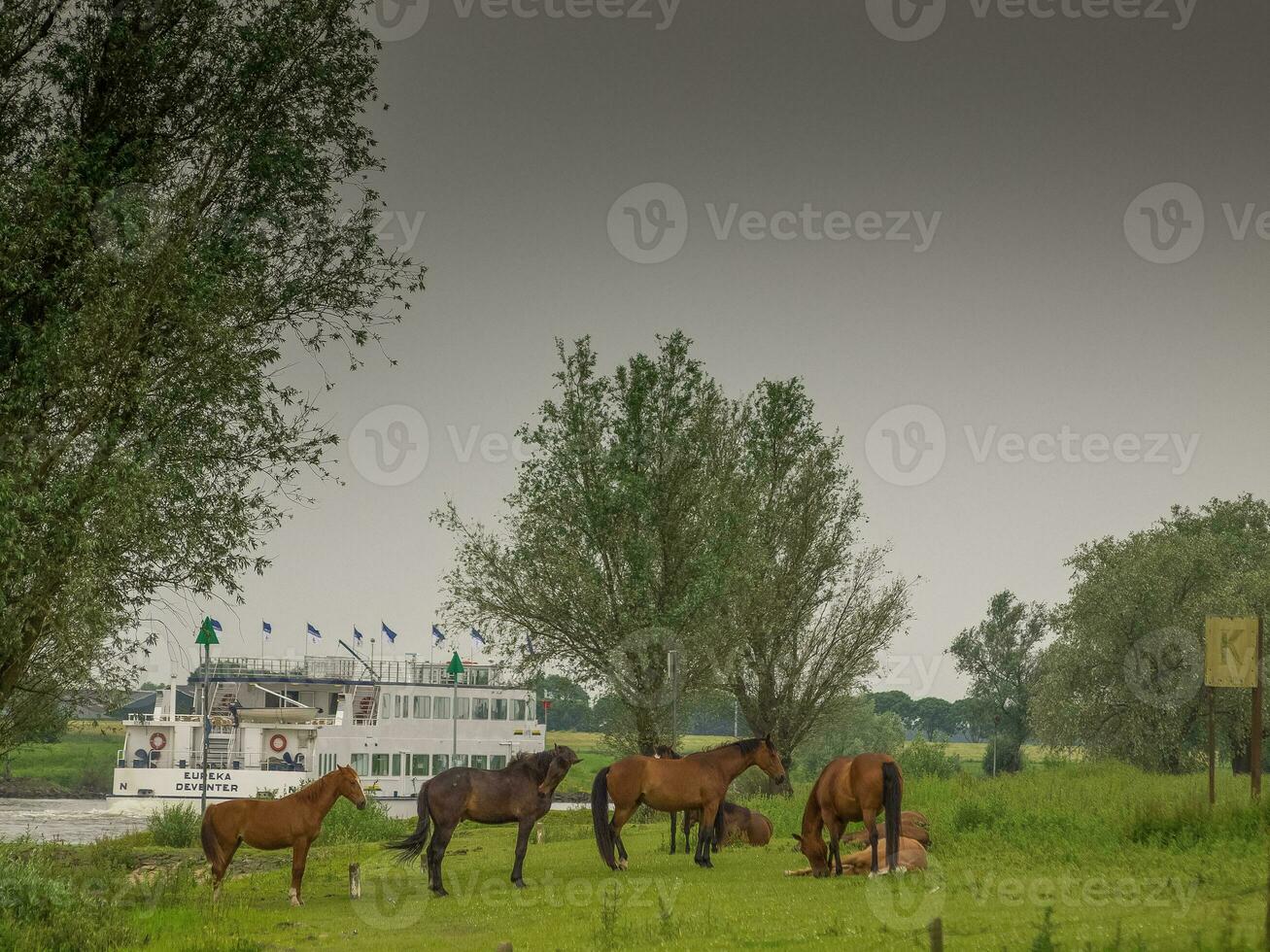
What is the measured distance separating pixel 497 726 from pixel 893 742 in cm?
4571

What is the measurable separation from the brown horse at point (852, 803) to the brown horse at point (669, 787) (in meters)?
1.67

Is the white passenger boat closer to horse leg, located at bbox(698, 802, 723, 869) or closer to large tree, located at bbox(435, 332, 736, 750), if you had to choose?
large tree, located at bbox(435, 332, 736, 750)

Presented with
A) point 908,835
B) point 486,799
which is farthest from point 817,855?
point 486,799

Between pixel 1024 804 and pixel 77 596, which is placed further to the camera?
pixel 1024 804

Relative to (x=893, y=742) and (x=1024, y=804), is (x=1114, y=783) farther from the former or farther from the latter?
(x=893, y=742)

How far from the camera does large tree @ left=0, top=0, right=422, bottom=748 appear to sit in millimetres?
17188

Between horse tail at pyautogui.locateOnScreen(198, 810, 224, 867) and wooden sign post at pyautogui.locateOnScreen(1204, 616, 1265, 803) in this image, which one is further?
wooden sign post at pyautogui.locateOnScreen(1204, 616, 1265, 803)

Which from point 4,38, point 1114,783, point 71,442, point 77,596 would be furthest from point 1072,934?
point 1114,783

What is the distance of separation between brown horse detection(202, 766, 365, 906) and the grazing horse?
1.29m

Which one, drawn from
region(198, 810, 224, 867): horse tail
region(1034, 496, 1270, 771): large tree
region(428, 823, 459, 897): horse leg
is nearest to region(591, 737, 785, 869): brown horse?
region(428, 823, 459, 897): horse leg

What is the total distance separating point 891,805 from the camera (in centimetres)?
1598

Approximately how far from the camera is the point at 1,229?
678 inches

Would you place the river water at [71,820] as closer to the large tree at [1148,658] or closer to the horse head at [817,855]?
the large tree at [1148,658]

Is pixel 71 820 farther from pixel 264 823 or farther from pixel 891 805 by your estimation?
pixel 891 805
